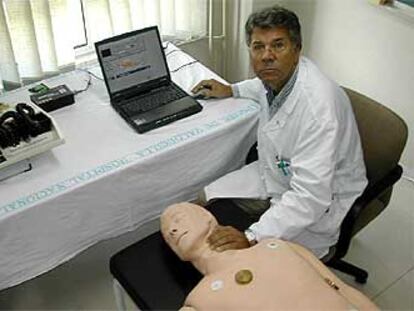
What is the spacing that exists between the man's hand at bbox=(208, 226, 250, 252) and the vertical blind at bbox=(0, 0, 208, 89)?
1.16 m

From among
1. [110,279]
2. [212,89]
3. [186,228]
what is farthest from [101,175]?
[110,279]

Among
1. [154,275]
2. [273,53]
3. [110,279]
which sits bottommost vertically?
[110,279]

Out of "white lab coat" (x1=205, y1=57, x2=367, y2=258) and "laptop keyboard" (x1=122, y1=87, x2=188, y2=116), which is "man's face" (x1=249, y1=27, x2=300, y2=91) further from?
"laptop keyboard" (x1=122, y1=87, x2=188, y2=116)

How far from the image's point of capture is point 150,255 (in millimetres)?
1709

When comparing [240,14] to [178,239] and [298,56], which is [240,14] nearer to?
[298,56]

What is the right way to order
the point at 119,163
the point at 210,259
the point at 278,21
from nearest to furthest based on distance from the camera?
the point at 210,259 < the point at 278,21 < the point at 119,163

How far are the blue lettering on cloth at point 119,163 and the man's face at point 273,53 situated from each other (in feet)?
0.98

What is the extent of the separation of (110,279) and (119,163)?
651 millimetres

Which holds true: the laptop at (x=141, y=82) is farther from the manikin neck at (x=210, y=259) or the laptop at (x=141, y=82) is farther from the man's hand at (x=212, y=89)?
the manikin neck at (x=210, y=259)

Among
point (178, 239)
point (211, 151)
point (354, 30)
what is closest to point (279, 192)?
point (211, 151)

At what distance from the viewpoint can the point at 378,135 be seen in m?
1.77

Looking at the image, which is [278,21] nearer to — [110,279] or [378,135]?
[378,135]

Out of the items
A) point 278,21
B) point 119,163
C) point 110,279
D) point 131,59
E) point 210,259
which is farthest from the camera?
point 110,279

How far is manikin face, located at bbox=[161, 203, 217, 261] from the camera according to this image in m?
1.57
